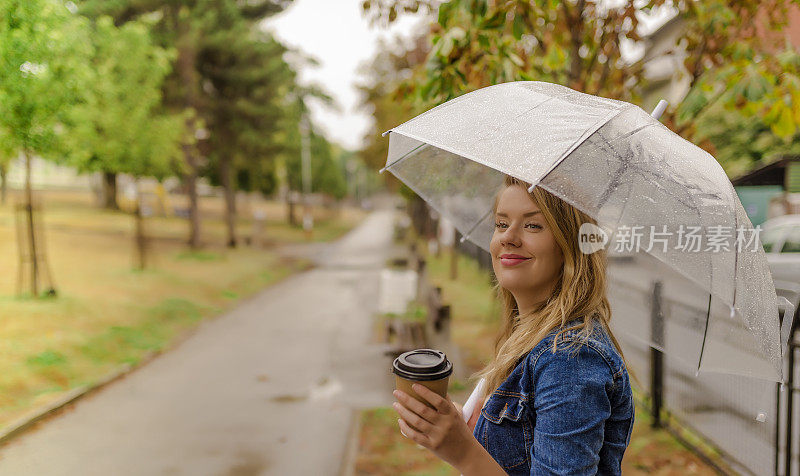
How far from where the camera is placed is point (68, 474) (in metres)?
4.49

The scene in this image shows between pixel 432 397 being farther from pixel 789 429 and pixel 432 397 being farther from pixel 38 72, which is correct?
pixel 38 72

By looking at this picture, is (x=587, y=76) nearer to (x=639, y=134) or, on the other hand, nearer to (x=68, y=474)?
(x=639, y=134)

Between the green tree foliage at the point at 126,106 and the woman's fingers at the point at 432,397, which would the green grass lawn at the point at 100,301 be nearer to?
the green tree foliage at the point at 126,106

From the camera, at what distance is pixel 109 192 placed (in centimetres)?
2753

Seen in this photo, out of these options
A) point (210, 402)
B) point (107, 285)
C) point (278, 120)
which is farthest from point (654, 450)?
point (278, 120)

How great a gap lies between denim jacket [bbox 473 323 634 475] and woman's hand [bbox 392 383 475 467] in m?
0.19

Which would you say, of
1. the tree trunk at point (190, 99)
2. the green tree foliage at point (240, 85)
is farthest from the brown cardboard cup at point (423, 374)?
the green tree foliage at point (240, 85)

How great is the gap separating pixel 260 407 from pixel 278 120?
16.4m

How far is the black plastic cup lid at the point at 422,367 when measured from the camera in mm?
1291

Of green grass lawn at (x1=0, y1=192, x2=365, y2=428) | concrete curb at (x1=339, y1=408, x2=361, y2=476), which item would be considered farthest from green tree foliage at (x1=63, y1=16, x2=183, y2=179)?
concrete curb at (x1=339, y1=408, x2=361, y2=476)

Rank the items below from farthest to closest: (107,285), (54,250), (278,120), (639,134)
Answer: (278,120) < (54,250) < (107,285) < (639,134)

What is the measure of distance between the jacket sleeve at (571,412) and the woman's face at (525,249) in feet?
0.93

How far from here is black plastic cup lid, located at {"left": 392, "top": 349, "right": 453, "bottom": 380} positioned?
4.24 ft

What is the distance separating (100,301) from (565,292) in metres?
10.00
